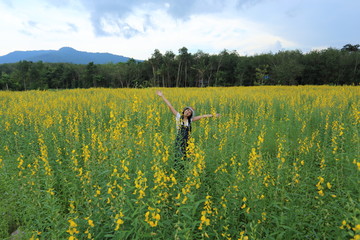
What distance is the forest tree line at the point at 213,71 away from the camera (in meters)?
42.8

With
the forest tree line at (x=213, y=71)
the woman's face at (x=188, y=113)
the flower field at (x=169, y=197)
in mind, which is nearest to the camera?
the flower field at (x=169, y=197)

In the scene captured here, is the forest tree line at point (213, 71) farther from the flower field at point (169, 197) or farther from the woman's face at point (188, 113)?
the flower field at point (169, 197)

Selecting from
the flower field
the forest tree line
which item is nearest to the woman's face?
the flower field

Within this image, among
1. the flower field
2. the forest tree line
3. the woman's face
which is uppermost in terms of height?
the forest tree line

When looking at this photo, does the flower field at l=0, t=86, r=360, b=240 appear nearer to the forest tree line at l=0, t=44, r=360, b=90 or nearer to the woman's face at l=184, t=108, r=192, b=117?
the woman's face at l=184, t=108, r=192, b=117

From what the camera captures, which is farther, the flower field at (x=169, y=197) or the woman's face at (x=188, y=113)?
the woman's face at (x=188, y=113)

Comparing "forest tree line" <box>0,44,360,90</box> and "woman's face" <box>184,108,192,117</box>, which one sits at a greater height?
"forest tree line" <box>0,44,360,90</box>

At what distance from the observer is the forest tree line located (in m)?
42.8

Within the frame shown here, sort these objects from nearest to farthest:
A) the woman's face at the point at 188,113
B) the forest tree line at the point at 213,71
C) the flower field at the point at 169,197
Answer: the flower field at the point at 169,197
the woman's face at the point at 188,113
the forest tree line at the point at 213,71

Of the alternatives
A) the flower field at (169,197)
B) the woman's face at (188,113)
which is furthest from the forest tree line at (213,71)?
the flower field at (169,197)

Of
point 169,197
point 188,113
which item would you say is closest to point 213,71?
point 188,113

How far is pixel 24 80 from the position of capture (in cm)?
6350

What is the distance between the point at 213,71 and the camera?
61.3 meters

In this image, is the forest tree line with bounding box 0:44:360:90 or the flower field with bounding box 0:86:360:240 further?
the forest tree line with bounding box 0:44:360:90
